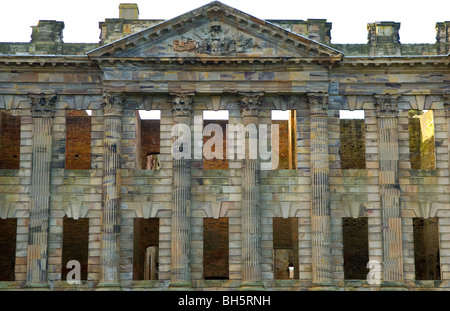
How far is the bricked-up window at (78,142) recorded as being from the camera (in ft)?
100

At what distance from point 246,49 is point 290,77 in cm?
Result: 180

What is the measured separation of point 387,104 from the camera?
86.5 feet

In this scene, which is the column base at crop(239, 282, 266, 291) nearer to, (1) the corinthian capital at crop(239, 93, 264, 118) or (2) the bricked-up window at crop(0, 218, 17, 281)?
(1) the corinthian capital at crop(239, 93, 264, 118)

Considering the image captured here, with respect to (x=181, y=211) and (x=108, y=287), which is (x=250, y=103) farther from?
(x=108, y=287)


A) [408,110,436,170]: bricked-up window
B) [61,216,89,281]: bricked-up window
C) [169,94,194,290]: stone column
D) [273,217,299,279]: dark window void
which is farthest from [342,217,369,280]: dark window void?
[61,216,89,281]: bricked-up window

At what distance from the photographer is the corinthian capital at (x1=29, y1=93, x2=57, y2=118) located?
2623 cm

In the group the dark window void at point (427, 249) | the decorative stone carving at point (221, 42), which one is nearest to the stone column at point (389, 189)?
the dark window void at point (427, 249)

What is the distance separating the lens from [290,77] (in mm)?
26109

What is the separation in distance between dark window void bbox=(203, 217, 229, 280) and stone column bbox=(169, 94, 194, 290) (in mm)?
5651

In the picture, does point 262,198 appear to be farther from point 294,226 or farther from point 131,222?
point 131,222

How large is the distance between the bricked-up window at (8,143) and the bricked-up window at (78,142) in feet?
6.59

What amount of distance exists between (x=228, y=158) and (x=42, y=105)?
6.71 meters

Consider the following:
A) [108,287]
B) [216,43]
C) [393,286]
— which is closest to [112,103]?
[216,43]
